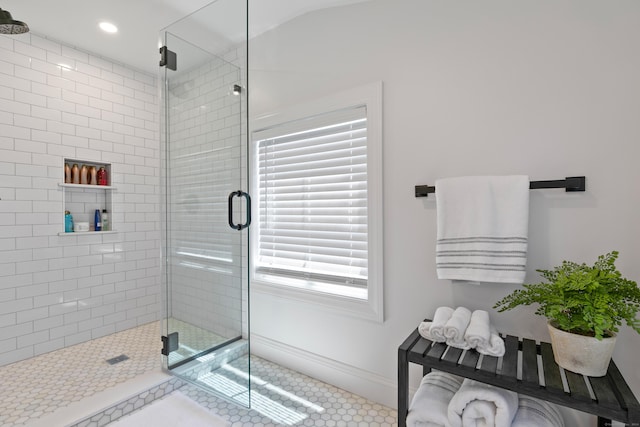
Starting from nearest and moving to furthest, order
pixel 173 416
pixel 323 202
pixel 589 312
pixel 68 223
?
pixel 589 312 < pixel 173 416 < pixel 323 202 < pixel 68 223

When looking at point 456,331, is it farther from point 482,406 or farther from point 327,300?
point 327,300

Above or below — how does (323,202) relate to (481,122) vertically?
below

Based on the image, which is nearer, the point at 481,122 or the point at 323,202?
the point at 481,122

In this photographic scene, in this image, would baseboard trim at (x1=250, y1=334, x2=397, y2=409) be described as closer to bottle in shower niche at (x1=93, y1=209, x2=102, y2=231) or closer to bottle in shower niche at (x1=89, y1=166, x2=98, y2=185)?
bottle in shower niche at (x1=93, y1=209, x2=102, y2=231)

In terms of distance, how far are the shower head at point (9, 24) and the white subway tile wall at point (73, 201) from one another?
87 cm

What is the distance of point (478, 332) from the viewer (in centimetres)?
128

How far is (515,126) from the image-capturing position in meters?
1.46

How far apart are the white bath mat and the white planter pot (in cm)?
161

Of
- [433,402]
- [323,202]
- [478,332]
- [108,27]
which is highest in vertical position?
[108,27]

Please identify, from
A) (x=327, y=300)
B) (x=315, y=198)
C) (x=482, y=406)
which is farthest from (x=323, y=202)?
(x=482, y=406)

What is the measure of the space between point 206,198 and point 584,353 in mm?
1967

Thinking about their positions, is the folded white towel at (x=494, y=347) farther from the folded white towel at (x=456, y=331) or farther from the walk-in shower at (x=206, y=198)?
the walk-in shower at (x=206, y=198)

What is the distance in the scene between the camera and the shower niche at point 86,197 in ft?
8.48

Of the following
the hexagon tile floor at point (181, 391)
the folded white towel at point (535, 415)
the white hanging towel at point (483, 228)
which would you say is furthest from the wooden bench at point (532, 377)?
the hexagon tile floor at point (181, 391)
